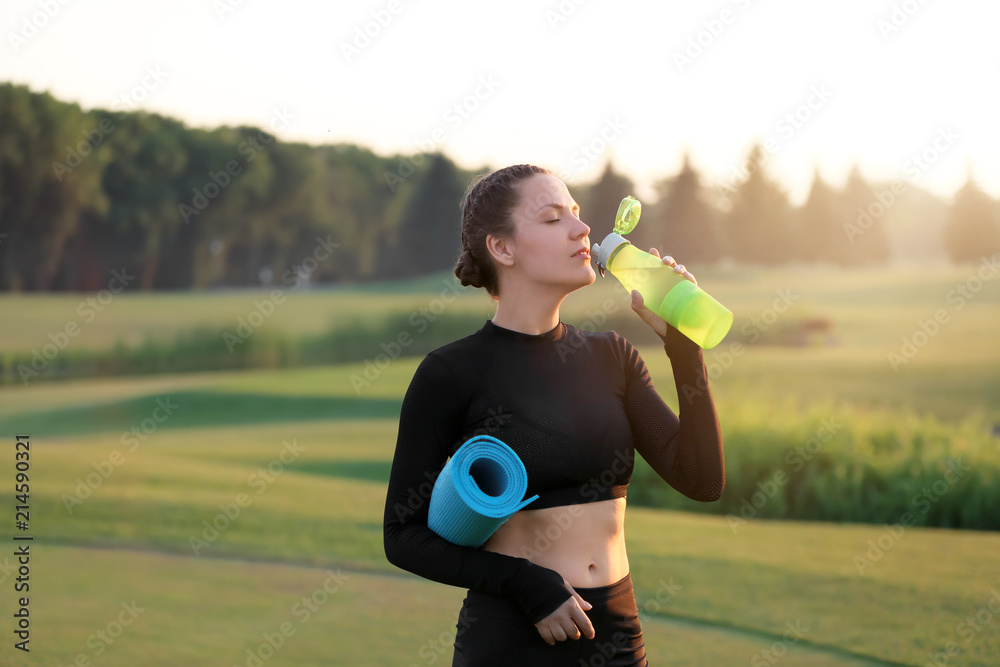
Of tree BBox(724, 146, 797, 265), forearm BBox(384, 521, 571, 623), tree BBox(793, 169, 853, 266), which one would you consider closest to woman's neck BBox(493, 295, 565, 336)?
forearm BBox(384, 521, 571, 623)

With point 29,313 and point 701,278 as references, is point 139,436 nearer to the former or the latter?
point 29,313

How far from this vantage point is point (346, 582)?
5699mm

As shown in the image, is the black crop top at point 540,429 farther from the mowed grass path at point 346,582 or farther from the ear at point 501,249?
the mowed grass path at point 346,582

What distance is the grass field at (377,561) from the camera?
15.3 ft

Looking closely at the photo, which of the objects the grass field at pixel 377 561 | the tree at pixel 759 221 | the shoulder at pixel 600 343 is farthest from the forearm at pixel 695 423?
the tree at pixel 759 221

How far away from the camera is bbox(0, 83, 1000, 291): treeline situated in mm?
19500

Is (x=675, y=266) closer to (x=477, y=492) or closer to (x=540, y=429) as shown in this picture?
(x=540, y=429)

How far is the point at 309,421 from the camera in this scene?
16.0 metres

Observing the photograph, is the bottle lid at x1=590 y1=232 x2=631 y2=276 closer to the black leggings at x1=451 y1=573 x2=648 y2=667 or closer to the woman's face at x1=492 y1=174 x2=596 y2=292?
the woman's face at x1=492 y1=174 x2=596 y2=292

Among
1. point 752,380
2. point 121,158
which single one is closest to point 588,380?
point 752,380

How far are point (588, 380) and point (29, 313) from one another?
66.1 ft

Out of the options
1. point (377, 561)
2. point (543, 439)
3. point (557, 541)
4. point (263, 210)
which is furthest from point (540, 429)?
point (263, 210)

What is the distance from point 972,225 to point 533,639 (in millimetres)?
14838

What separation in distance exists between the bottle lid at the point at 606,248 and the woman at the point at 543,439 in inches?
2.7
